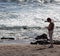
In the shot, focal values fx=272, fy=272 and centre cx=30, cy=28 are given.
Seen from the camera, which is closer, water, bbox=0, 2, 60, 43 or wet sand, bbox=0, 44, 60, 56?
wet sand, bbox=0, 44, 60, 56

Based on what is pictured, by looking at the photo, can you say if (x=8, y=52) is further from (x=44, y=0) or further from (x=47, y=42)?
→ (x=44, y=0)

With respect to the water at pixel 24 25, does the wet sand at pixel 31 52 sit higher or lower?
higher

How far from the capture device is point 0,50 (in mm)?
12789

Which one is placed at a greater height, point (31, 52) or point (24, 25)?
point (31, 52)

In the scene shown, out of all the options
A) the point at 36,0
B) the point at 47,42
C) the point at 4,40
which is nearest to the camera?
the point at 47,42

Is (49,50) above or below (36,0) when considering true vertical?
above

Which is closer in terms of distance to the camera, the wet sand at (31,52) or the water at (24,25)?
the wet sand at (31,52)

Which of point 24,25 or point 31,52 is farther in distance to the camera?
point 24,25

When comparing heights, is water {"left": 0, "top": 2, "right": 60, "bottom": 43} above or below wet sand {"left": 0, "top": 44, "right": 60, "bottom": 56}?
below

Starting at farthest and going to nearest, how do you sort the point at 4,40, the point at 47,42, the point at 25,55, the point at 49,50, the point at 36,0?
the point at 36,0 < the point at 4,40 < the point at 47,42 < the point at 49,50 < the point at 25,55

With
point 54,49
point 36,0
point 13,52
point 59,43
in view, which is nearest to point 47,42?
point 59,43

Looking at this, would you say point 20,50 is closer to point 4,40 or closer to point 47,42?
point 47,42

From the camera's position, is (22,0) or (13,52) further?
(22,0)

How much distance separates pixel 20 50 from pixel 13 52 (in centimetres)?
60
